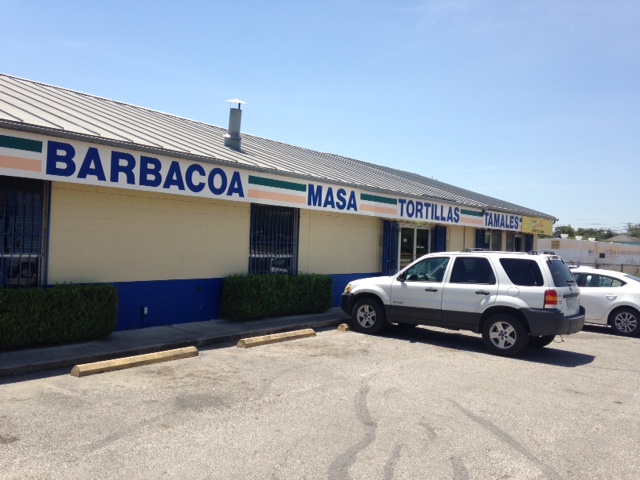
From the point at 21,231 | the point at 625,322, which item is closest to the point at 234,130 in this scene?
the point at 21,231

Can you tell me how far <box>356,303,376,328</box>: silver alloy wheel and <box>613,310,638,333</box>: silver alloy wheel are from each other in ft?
18.9

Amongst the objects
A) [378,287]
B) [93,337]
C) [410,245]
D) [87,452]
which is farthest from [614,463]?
[410,245]

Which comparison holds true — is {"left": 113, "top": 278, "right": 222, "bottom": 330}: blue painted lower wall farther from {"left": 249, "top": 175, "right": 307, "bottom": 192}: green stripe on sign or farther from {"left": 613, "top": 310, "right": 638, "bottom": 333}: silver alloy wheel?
{"left": 613, "top": 310, "right": 638, "bottom": 333}: silver alloy wheel

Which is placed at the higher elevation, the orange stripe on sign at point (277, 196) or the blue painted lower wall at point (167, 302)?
the orange stripe on sign at point (277, 196)

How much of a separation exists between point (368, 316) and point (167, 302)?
3907 millimetres

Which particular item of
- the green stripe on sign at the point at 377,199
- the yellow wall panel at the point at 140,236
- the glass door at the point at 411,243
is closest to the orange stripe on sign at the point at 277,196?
the yellow wall panel at the point at 140,236

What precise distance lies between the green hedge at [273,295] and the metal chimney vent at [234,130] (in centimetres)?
352

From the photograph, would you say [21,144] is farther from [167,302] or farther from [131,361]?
[167,302]

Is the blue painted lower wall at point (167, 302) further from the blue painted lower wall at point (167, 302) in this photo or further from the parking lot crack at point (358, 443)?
the parking lot crack at point (358, 443)

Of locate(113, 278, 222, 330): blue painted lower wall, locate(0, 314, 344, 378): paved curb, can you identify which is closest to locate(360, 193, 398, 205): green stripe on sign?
locate(0, 314, 344, 378): paved curb

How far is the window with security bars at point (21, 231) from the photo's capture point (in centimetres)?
867

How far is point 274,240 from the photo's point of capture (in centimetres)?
1316

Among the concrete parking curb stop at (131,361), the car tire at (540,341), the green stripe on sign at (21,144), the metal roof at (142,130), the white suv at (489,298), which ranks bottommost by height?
the concrete parking curb stop at (131,361)

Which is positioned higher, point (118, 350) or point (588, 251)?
point (588, 251)
